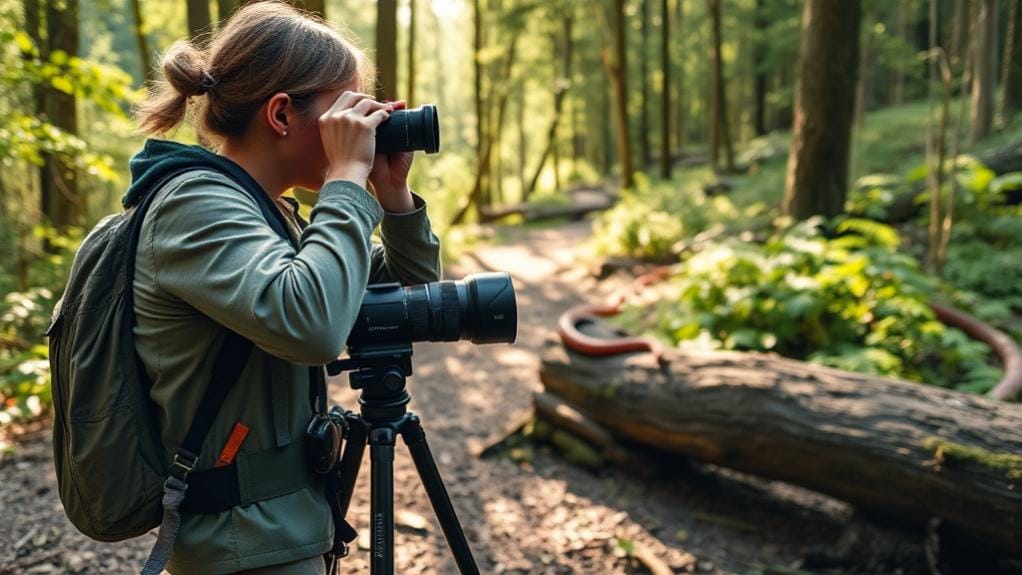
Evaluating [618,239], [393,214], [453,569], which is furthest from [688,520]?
[618,239]

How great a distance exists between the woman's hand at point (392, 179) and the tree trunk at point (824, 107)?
6.26 meters

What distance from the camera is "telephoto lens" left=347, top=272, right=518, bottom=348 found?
1.65 meters

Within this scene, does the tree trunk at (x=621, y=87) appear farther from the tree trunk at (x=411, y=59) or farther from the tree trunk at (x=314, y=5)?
the tree trunk at (x=314, y=5)

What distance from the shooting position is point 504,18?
1652 centimetres

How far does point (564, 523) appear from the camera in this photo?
3748 millimetres

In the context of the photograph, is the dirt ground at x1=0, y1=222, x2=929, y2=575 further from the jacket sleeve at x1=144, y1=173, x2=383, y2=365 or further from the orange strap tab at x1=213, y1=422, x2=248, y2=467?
the jacket sleeve at x1=144, y1=173, x2=383, y2=365

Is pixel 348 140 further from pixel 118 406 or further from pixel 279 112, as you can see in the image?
pixel 118 406

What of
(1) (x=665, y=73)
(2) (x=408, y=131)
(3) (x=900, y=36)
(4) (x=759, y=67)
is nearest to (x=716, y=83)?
(1) (x=665, y=73)

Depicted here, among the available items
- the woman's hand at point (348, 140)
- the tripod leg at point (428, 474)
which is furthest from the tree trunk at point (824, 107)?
the woman's hand at point (348, 140)

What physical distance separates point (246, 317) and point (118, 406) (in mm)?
351

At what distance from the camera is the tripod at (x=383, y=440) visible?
1669 millimetres

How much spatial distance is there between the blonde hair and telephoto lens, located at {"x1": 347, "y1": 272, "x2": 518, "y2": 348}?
0.49 m

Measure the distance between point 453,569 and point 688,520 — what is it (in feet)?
4.53

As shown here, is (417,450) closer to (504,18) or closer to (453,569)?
(453,569)
